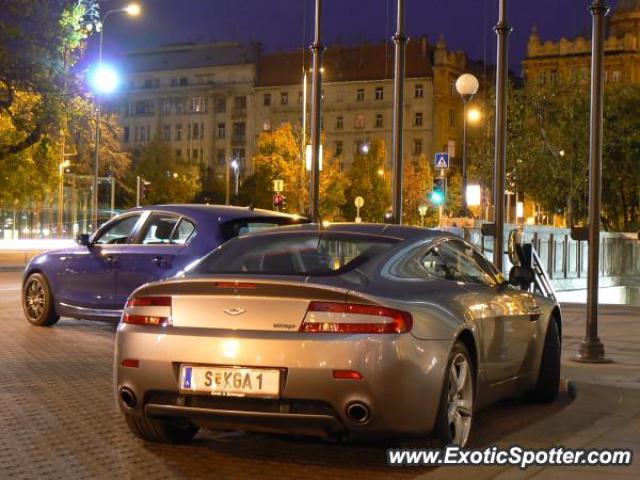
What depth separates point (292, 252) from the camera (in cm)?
747

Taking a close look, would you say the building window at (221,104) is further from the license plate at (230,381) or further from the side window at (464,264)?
the license plate at (230,381)

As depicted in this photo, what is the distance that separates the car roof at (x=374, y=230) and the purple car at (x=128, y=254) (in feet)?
15.6

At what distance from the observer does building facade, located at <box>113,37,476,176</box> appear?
10981 cm

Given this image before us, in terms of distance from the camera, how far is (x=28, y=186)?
187ft

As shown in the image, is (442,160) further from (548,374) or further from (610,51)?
(610,51)

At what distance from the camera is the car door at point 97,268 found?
13359 mm

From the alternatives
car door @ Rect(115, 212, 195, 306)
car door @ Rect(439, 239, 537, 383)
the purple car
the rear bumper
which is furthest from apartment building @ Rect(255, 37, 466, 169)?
the rear bumper

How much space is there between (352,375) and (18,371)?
516cm

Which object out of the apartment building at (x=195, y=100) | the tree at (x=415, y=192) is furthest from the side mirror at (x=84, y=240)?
the apartment building at (x=195, y=100)

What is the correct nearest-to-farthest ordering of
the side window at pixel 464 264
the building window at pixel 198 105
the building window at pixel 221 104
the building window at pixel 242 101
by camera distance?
the side window at pixel 464 264, the building window at pixel 242 101, the building window at pixel 221 104, the building window at pixel 198 105

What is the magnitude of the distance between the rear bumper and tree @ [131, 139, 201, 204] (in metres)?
88.7

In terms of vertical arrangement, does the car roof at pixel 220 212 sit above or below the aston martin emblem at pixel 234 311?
above

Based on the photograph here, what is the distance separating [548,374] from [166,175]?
94439 millimetres

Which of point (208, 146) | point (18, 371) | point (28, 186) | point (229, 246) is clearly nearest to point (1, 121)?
point (28, 186)
